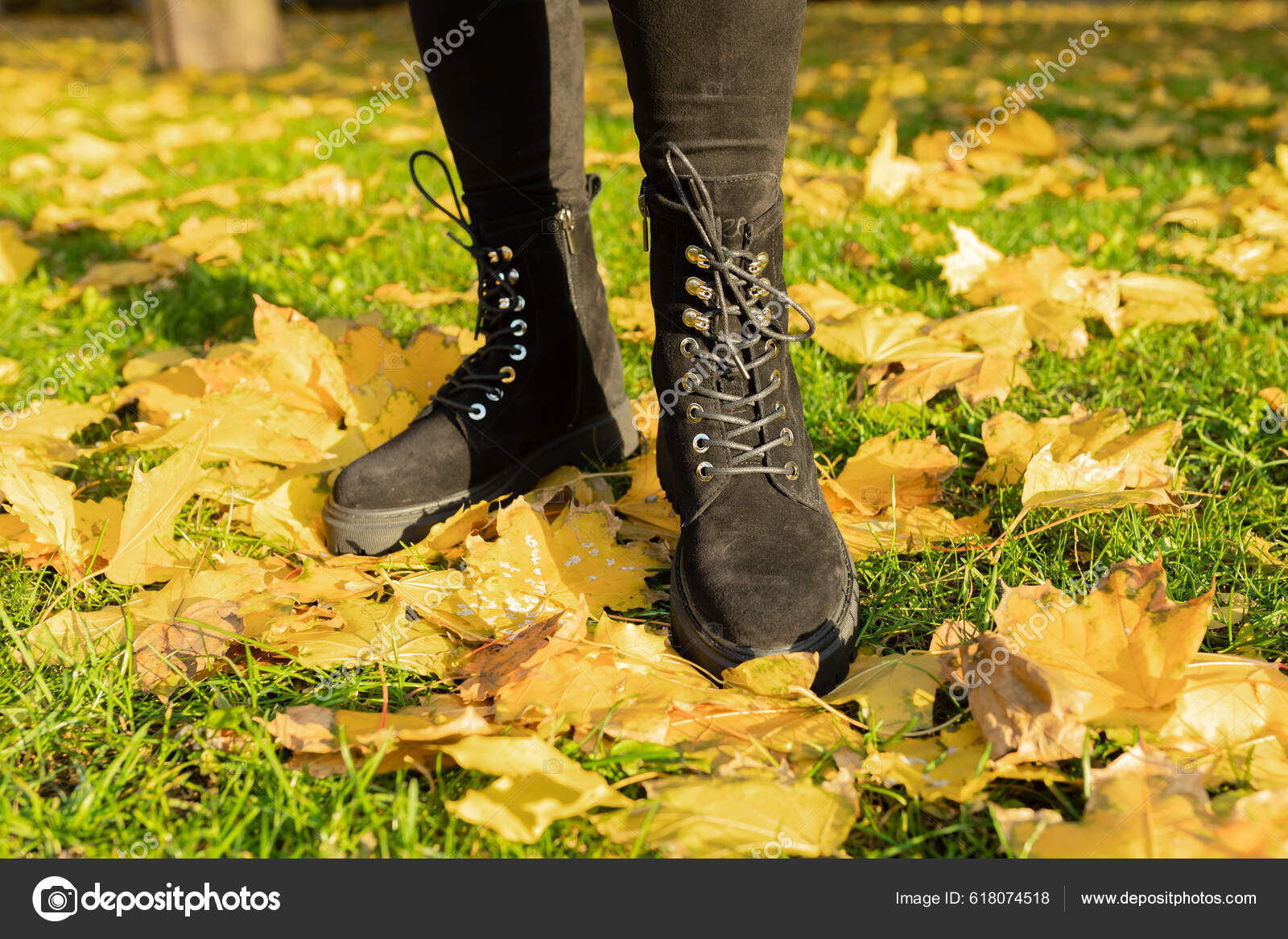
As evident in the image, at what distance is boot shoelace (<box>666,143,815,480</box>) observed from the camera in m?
1.24

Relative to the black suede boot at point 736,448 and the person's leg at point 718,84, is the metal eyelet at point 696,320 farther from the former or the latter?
the person's leg at point 718,84

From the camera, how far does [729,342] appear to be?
4.17 ft

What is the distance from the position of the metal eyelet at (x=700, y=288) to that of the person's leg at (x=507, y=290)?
42 cm

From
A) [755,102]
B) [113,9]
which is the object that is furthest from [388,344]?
[113,9]

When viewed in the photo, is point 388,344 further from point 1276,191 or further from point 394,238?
point 1276,191

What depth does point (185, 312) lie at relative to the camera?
2471mm

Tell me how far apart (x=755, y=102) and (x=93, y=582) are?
1.19m


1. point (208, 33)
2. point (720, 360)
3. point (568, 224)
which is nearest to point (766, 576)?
point (720, 360)

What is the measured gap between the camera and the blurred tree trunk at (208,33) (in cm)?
719

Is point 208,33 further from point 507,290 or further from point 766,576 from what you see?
point 766,576
